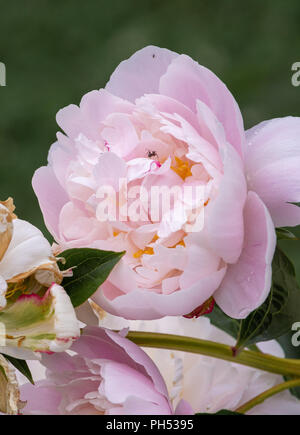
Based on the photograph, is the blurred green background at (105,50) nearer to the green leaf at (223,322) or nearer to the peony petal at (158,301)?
the green leaf at (223,322)

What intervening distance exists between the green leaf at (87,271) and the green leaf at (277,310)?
0.11m

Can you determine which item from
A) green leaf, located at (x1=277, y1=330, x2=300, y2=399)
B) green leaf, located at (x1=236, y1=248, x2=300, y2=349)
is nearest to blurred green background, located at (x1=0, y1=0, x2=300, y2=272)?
green leaf, located at (x1=277, y1=330, x2=300, y2=399)

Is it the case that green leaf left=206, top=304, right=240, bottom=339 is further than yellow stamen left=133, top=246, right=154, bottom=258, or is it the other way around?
green leaf left=206, top=304, right=240, bottom=339

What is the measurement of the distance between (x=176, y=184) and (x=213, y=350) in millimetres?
102

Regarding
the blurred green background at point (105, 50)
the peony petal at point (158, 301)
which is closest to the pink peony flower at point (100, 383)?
the peony petal at point (158, 301)

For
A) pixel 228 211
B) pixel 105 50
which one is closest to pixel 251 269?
pixel 228 211

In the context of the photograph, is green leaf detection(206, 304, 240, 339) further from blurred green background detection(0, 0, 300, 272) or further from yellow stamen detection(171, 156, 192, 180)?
blurred green background detection(0, 0, 300, 272)

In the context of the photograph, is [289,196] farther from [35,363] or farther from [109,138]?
[35,363]

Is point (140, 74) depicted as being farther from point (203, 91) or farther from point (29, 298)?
point (29, 298)

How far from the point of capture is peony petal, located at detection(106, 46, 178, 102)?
1.50 ft

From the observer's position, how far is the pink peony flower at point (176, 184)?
15.7 inches

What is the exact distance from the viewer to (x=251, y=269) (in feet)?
1.36

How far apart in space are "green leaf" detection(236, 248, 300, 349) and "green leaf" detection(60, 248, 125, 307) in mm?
105
